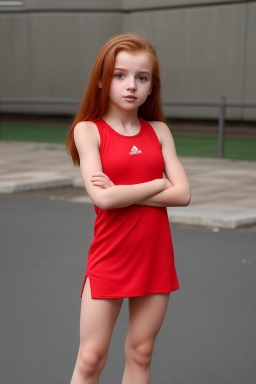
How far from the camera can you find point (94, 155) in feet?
8.60

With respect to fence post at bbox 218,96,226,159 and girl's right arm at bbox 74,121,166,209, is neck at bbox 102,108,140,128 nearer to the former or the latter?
girl's right arm at bbox 74,121,166,209

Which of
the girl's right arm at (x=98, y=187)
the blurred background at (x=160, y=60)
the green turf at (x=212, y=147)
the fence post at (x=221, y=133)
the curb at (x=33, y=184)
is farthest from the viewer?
the blurred background at (x=160, y=60)

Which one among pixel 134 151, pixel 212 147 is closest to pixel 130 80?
pixel 134 151

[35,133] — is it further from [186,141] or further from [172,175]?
[172,175]

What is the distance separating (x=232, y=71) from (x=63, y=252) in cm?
1119

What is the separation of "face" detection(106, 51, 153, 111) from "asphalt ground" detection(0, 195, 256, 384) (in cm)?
166

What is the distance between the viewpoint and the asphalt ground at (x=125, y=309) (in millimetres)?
3873

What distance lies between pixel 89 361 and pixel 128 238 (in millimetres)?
470

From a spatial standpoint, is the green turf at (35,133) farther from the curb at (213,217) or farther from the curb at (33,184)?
the curb at (213,217)

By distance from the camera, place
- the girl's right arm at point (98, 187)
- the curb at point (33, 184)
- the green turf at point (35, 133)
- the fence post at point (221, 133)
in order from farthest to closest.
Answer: the green turf at point (35, 133), the fence post at point (221, 133), the curb at point (33, 184), the girl's right arm at point (98, 187)

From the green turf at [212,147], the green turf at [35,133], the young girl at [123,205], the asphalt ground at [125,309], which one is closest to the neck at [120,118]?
the young girl at [123,205]

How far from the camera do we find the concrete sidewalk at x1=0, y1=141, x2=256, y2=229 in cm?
764

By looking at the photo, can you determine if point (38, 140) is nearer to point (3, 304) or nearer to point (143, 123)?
point (3, 304)

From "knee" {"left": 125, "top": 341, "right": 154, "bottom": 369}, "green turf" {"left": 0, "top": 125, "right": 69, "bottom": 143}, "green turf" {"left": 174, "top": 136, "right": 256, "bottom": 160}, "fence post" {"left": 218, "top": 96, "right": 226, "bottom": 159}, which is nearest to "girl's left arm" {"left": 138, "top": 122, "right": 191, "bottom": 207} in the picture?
"knee" {"left": 125, "top": 341, "right": 154, "bottom": 369}
